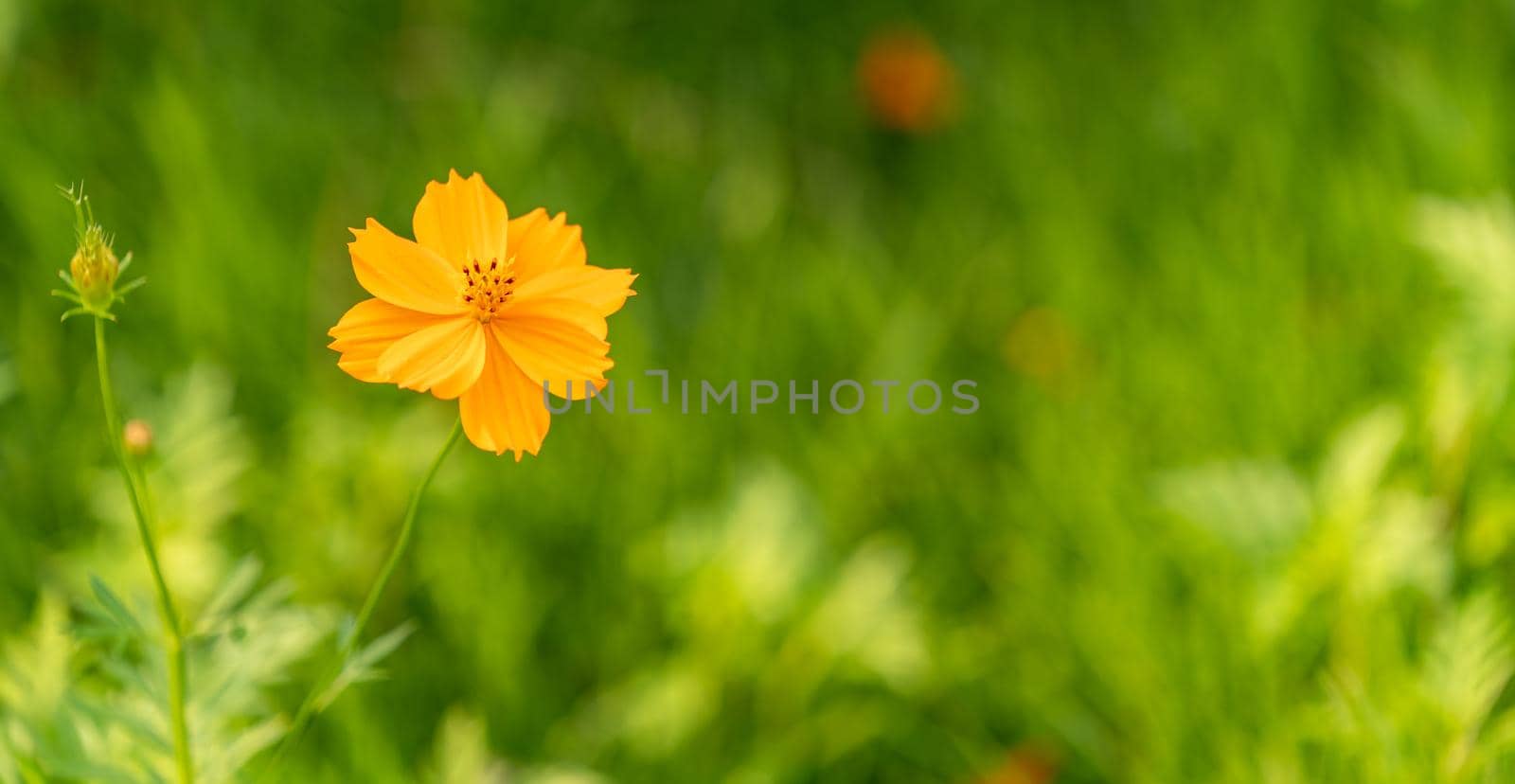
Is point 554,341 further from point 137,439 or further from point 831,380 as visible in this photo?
point 831,380

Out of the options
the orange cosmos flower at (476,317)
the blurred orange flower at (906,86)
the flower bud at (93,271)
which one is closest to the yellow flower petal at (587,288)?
the orange cosmos flower at (476,317)

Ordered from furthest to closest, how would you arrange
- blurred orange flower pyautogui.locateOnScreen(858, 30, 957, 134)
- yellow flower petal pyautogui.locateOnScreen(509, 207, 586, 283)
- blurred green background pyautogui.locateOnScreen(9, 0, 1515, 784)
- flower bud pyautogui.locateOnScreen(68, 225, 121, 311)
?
blurred orange flower pyautogui.locateOnScreen(858, 30, 957, 134)
blurred green background pyautogui.locateOnScreen(9, 0, 1515, 784)
yellow flower petal pyautogui.locateOnScreen(509, 207, 586, 283)
flower bud pyautogui.locateOnScreen(68, 225, 121, 311)

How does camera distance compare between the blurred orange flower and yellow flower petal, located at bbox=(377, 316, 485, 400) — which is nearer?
yellow flower petal, located at bbox=(377, 316, 485, 400)

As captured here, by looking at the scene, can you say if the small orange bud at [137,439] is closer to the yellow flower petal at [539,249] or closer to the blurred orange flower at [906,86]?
the yellow flower petal at [539,249]

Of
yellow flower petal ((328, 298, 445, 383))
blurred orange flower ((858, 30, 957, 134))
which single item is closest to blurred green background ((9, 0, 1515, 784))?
blurred orange flower ((858, 30, 957, 134))

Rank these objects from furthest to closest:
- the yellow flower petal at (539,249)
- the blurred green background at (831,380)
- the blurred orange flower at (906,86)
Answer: the blurred orange flower at (906,86), the blurred green background at (831,380), the yellow flower petal at (539,249)

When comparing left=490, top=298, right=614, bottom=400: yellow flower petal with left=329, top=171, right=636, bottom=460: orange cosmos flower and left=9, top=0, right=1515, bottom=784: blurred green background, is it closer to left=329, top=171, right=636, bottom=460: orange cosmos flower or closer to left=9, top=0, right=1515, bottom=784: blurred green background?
left=329, top=171, right=636, bottom=460: orange cosmos flower
